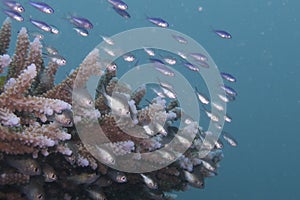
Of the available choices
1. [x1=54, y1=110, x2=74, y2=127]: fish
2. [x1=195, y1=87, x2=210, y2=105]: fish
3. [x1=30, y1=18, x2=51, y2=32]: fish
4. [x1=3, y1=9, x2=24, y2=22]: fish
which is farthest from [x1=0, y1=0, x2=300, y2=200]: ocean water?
[x1=54, y1=110, x2=74, y2=127]: fish

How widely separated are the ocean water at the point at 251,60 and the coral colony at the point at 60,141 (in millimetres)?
62443

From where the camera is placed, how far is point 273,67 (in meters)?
99.2

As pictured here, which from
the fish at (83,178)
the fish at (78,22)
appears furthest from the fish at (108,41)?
the fish at (83,178)

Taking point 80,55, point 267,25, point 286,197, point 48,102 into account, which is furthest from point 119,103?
point 267,25

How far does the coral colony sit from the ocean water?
6244 cm

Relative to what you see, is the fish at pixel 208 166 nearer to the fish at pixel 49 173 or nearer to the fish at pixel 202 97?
the fish at pixel 49 173

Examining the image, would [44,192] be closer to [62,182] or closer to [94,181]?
[62,182]

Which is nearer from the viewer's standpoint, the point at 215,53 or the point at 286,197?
the point at 286,197

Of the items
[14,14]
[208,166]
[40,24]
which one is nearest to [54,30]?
[40,24]

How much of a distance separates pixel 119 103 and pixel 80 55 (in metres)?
102

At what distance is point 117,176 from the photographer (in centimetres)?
330

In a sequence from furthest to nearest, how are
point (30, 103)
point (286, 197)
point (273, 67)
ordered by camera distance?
point (273, 67)
point (286, 197)
point (30, 103)

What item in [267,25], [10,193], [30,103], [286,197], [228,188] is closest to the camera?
[30,103]

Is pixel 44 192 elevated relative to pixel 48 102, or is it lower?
lower
